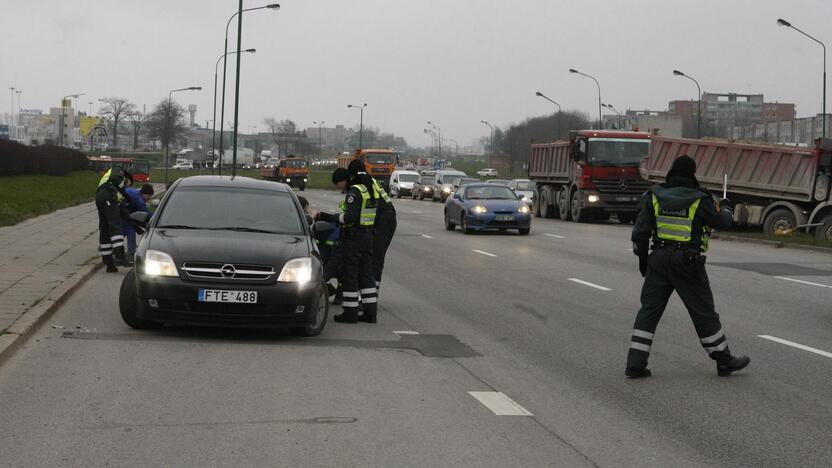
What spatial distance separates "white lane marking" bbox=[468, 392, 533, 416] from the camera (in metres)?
7.38

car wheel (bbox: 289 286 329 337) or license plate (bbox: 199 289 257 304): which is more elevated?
license plate (bbox: 199 289 257 304)

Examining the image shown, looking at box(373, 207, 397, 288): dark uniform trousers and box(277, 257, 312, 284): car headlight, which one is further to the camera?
box(373, 207, 397, 288): dark uniform trousers

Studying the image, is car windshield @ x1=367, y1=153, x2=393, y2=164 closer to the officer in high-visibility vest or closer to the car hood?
the car hood

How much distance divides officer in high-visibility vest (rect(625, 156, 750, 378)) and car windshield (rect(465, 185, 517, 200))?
71.6 ft

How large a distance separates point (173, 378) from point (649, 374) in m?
3.58

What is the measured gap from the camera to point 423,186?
68062 millimetres

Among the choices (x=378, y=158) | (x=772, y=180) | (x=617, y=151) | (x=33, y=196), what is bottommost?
(x=33, y=196)

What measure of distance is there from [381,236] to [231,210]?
1.70 m

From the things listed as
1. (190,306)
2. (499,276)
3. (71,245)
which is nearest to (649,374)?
(190,306)

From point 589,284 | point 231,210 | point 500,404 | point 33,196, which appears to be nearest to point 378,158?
point 33,196

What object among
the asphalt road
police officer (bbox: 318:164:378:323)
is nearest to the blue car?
the asphalt road

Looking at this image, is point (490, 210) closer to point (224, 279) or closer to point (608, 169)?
point (608, 169)

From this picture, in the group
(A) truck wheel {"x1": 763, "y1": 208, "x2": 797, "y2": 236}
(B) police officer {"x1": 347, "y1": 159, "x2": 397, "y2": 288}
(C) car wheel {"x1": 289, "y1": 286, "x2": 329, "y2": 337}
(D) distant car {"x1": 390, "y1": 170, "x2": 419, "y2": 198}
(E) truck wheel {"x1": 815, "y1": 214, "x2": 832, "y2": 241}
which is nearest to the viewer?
(C) car wheel {"x1": 289, "y1": 286, "x2": 329, "y2": 337}

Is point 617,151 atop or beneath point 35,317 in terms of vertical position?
atop
